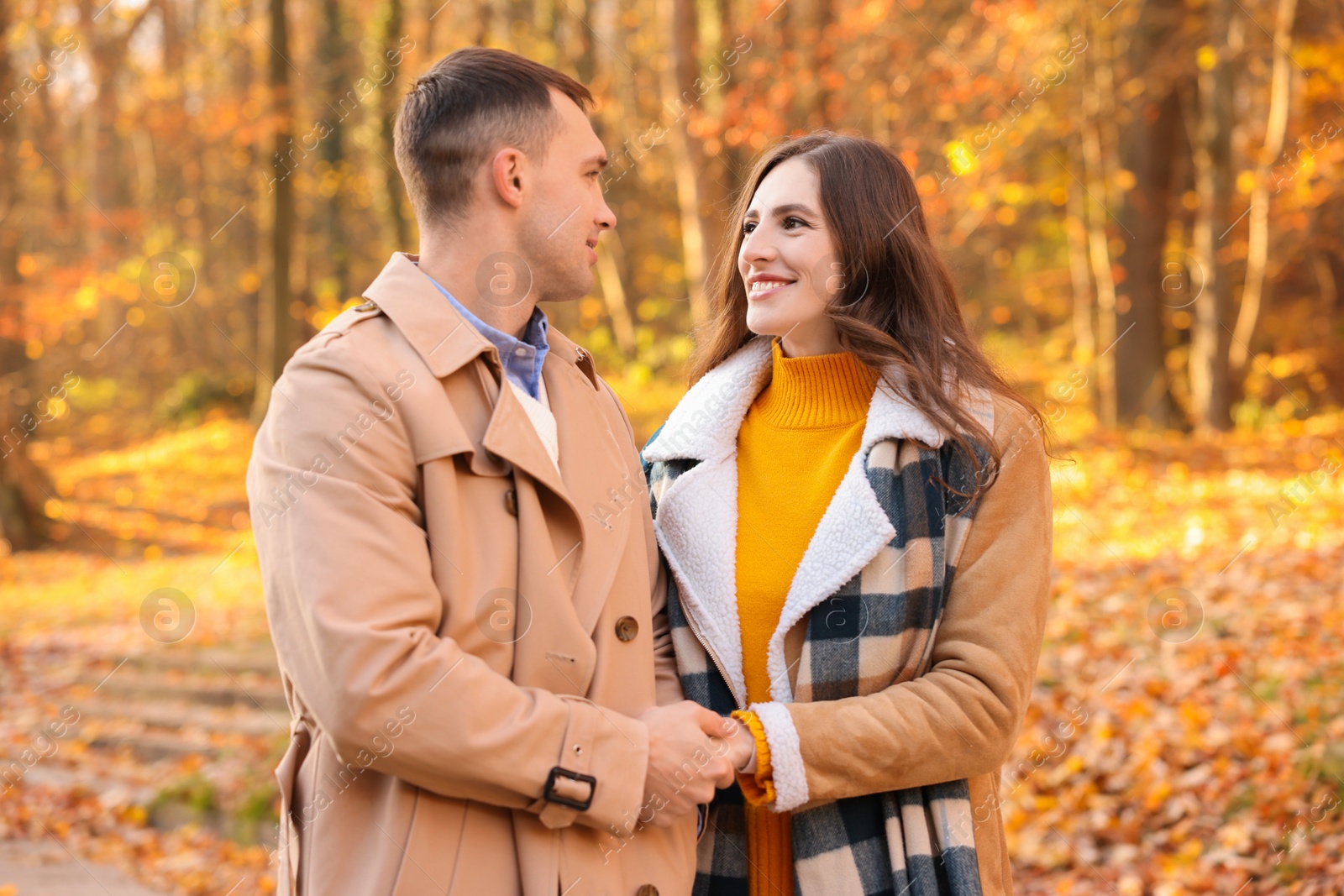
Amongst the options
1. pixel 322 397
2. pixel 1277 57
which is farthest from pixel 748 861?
pixel 1277 57

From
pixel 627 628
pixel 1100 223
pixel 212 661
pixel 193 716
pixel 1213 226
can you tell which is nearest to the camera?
pixel 627 628

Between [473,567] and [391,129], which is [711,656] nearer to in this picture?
[473,567]

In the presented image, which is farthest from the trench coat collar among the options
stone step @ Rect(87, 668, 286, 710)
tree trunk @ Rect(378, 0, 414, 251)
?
tree trunk @ Rect(378, 0, 414, 251)

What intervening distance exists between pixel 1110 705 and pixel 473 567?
4.13 m

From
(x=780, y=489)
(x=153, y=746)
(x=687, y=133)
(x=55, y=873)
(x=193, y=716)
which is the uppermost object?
(x=687, y=133)

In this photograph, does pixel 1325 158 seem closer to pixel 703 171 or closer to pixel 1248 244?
pixel 1248 244

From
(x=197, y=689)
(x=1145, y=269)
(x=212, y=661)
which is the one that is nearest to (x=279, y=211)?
(x=212, y=661)

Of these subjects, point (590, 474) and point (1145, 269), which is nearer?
point (590, 474)

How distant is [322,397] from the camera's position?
1.67 meters

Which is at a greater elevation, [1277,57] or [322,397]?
[1277,57]

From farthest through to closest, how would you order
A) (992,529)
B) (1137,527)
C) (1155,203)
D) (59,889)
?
(1155,203) < (1137,527) < (59,889) < (992,529)

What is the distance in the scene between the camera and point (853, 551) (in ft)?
6.86

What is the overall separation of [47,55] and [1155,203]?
49.9ft

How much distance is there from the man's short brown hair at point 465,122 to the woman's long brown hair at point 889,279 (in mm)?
696
